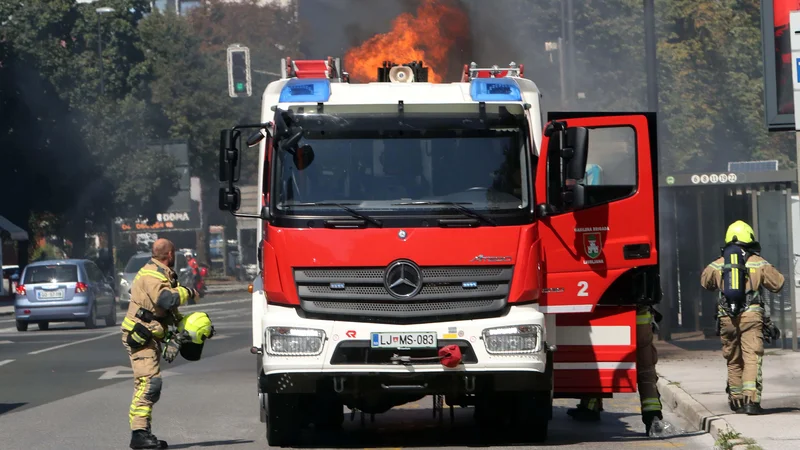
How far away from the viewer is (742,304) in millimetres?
12609

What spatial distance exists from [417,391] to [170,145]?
5812 cm

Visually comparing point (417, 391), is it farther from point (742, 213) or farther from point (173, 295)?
point (742, 213)

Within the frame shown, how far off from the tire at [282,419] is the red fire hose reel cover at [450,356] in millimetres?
1390

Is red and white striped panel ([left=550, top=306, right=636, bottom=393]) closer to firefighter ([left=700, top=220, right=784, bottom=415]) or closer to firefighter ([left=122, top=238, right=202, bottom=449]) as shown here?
firefighter ([left=700, top=220, right=784, bottom=415])

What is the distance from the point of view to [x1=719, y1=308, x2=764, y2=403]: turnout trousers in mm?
12430

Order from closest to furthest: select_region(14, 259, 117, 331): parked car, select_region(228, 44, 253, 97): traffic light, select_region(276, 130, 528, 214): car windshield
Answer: select_region(276, 130, 528, 214): car windshield, select_region(228, 44, 253, 97): traffic light, select_region(14, 259, 117, 331): parked car

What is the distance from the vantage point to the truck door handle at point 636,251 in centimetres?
A: 1136

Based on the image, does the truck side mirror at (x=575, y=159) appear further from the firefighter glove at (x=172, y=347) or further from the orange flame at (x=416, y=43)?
the orange flame at (x=416, y=43)

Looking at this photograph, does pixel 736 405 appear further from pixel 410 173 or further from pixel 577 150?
pixel 410 173

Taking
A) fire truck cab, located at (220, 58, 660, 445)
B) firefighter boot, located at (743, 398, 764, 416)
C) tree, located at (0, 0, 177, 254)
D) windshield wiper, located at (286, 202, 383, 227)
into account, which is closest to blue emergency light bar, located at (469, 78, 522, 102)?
fire truck cab, located at (220, 58, 660, 445)

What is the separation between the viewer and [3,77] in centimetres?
5250

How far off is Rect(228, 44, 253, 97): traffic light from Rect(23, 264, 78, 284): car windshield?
21.7 feet

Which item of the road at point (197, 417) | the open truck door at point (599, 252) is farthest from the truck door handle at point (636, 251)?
the road at point (197, 417)

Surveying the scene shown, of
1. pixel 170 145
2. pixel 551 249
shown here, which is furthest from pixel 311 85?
pixel 170 145
